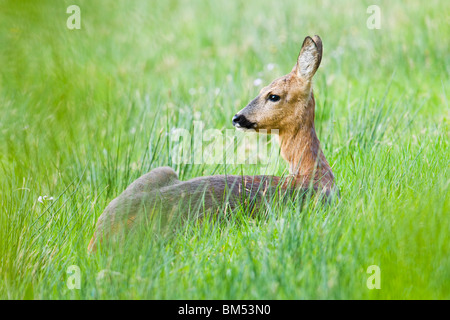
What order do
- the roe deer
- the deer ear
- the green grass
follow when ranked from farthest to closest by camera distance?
the deer ear, the roe deer, the green grass

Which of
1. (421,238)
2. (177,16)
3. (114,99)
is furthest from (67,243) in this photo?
(177,16)

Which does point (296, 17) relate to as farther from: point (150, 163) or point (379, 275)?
point (379, 275)

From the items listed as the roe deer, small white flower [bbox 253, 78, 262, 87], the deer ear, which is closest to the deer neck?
the roe deer

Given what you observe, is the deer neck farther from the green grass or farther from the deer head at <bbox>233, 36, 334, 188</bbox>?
the green grass

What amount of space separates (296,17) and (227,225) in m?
6.08

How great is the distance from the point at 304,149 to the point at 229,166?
924mm

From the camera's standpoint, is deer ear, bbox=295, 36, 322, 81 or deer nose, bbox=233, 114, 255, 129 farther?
deer nose, bbox=233, 114, 255, 129

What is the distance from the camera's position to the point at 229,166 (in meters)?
5.55

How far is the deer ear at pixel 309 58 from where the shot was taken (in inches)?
192

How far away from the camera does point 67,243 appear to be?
13.7 feet

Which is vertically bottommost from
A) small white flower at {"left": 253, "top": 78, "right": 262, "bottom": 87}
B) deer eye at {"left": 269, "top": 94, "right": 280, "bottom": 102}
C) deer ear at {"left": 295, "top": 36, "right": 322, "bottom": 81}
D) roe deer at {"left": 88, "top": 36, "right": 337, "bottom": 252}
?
roe deer at {"left": 88, "top": 36, "right": 337, "bottom": 252}

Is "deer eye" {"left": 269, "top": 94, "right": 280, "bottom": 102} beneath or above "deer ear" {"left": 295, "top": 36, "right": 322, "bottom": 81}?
beneath

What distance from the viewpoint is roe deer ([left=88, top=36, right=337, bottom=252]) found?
409 centimetres

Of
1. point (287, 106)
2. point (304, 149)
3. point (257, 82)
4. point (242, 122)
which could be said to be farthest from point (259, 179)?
point (257, 82)
